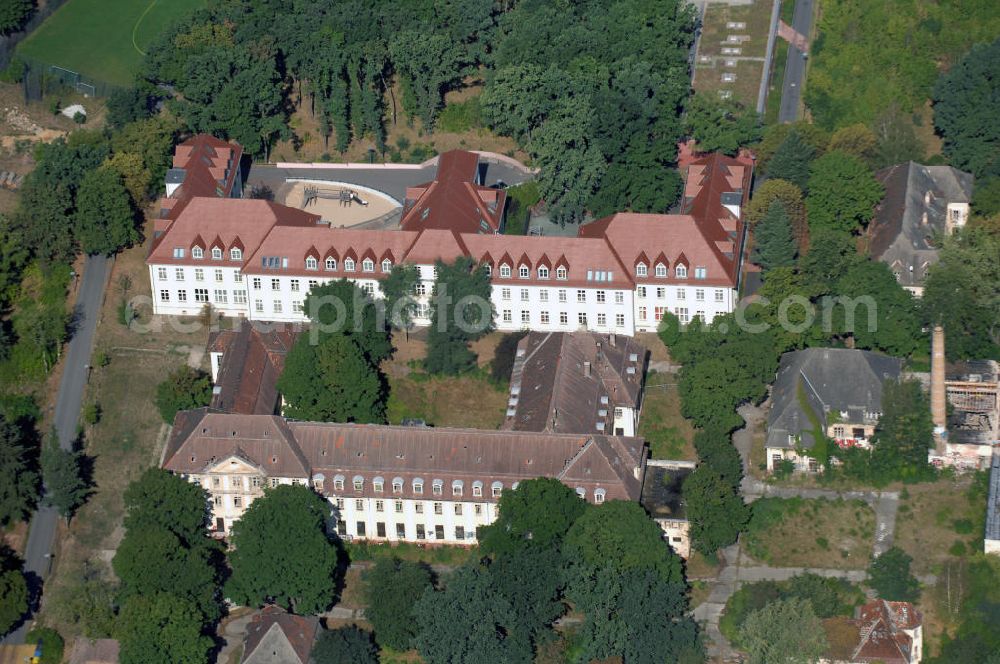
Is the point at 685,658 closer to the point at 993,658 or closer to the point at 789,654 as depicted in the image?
the point at 789,654

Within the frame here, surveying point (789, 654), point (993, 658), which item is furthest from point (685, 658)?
point (993, 658)
